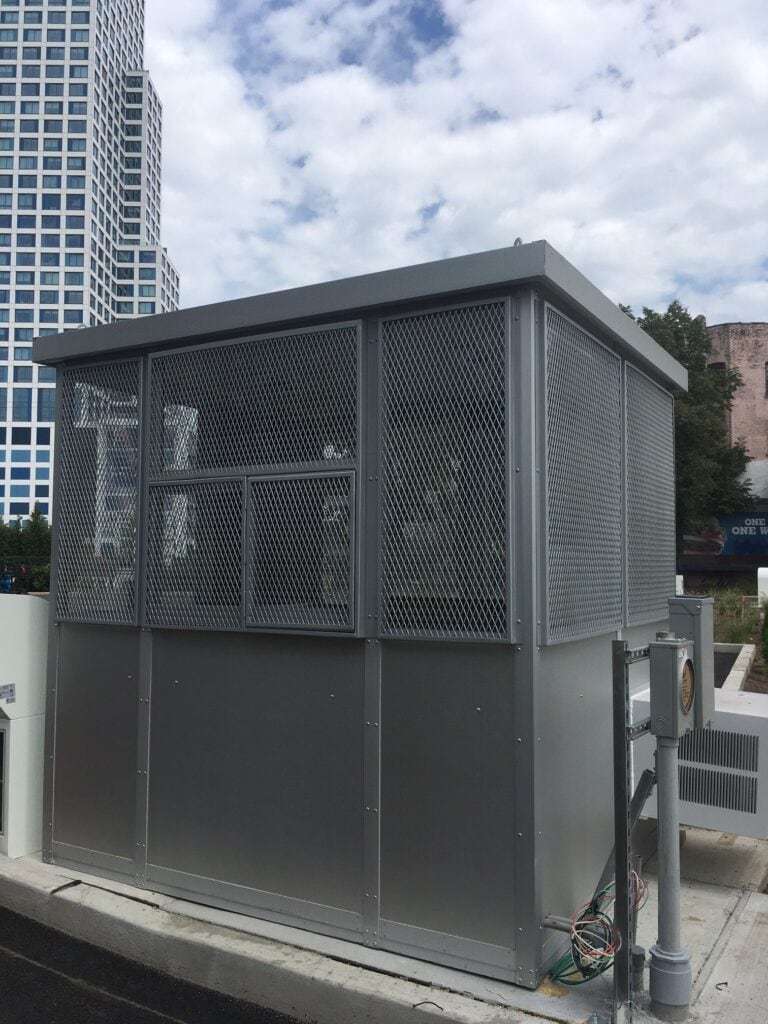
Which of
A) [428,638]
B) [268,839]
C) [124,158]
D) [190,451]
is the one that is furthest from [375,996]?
[124,158]

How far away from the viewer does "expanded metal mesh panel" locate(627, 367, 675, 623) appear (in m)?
5.69

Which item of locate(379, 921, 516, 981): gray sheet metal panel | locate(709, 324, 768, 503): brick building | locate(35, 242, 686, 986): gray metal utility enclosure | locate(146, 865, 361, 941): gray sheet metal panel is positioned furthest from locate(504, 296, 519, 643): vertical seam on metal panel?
locate(709, 324, 768, 503): brick building

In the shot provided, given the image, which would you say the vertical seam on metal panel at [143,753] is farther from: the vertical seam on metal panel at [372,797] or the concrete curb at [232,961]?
the vertical seam on metal panel at [372,797]

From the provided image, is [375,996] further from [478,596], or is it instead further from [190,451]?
[190,451]

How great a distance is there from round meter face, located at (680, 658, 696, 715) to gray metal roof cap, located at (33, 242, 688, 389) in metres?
1.83

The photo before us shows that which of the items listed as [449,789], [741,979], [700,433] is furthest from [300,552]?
[700,433]

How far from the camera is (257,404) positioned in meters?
5.01

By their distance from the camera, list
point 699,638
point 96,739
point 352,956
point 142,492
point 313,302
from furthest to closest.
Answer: point 96,739, point 142,492, point 313,302, point 352,956, point 699,638

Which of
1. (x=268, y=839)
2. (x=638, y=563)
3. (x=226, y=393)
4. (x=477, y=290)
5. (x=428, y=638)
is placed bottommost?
(x=268, y=839)

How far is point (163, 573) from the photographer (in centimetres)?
532

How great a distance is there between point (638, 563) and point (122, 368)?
350 centimetres

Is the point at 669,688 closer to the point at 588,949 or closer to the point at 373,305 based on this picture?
the point at 588,949

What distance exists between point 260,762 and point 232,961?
Answer: 0.97 m

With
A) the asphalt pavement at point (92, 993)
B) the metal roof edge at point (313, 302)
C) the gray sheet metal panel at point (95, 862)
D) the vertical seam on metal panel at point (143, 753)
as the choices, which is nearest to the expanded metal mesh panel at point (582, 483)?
the metal roof edge at point (313, 302)
